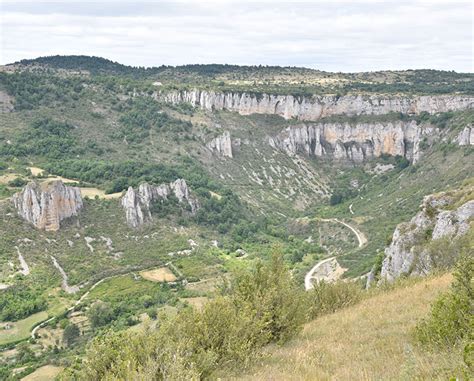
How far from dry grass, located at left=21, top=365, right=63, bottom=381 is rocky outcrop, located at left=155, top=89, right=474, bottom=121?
88.7 m

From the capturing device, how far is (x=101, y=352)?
11.8 metres

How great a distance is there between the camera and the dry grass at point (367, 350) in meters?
8.20

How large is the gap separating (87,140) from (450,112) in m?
76.6

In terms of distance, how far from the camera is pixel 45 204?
5859cm

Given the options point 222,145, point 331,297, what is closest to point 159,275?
point 331,297

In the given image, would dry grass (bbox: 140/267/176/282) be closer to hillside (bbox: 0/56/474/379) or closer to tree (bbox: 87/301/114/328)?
hillside (bbox: 0/56/474/379)

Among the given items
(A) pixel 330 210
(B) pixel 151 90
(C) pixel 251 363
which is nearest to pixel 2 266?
(C) pixel 251 363

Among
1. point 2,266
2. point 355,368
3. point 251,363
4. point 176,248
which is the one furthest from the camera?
point 176,248

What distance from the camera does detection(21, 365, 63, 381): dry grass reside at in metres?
31.5

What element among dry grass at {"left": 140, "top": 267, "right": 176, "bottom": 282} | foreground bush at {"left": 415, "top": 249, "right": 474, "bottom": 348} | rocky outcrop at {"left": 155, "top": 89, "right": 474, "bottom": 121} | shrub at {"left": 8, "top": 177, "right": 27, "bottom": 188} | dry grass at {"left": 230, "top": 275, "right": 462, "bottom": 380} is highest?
rocky outcrop at {"left": 155, "top": 89, "right": 474, "bottom": 121}

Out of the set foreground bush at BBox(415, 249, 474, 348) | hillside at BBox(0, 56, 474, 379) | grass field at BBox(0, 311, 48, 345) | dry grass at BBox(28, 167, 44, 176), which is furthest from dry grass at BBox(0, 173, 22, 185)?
foreground bush at BBox(415, 249, 474, 348)

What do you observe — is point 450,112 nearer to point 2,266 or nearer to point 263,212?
point 263,212

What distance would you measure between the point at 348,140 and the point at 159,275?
8010 centimetres

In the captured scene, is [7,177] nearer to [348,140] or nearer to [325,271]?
[325,271]
